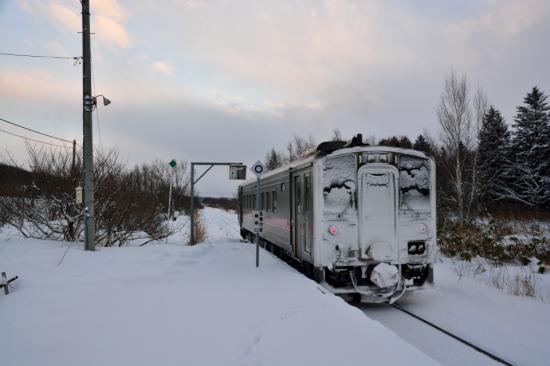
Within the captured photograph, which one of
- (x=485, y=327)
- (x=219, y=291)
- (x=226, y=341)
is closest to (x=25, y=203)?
(x=219, y=291)

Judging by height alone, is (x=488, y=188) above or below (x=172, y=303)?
above

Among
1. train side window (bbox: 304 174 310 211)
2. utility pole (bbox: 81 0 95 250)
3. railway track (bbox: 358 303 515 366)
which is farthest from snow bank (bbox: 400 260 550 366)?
utility pole (bbox: 81 0 95 250)

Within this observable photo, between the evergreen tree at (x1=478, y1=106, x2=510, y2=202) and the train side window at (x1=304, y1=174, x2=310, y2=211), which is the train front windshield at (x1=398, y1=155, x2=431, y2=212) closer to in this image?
the train side window at (x1=304, y1=174, x2=310, y2=211)

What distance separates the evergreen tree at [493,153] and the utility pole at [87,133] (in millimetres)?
34733

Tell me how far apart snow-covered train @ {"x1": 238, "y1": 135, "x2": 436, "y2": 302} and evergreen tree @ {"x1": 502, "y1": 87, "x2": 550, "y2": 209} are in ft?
105

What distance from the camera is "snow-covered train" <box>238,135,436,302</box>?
7.76 m

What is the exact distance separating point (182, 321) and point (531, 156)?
1544 inches

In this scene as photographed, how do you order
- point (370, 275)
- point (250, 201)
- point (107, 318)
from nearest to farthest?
point (107, 318)
point (370, 275)
point (250, 201)

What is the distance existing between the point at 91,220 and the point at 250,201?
7.41m

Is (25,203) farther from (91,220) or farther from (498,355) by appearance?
(498,355)

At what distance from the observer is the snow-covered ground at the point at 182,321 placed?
4207mm

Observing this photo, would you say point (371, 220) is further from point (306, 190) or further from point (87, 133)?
point (87, 133)

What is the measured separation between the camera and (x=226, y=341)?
4.61 m

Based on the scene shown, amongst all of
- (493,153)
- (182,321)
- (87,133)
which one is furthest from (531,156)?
(182,321)
